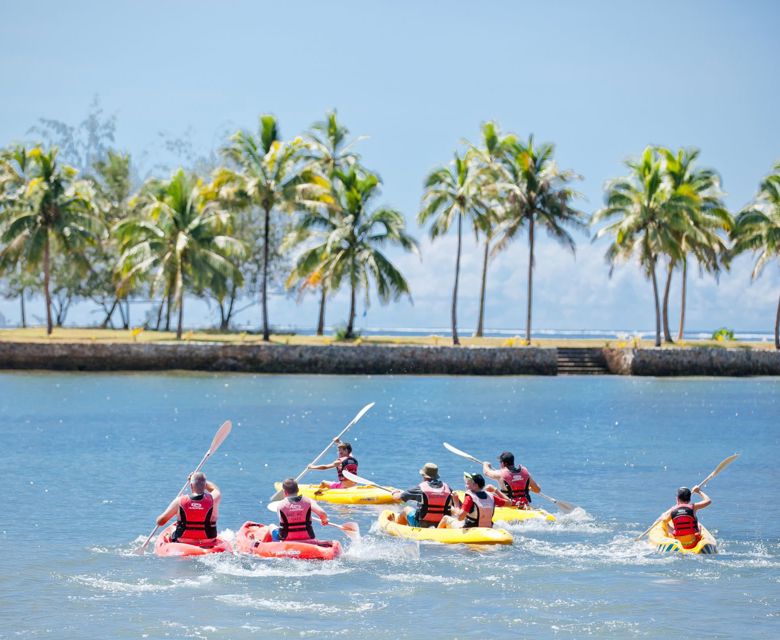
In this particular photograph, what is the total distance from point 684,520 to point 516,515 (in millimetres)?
3733

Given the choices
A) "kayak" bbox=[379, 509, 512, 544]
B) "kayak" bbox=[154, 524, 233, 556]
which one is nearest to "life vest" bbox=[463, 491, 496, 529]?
"kayak" bbox=[379, 509, 512, 544]

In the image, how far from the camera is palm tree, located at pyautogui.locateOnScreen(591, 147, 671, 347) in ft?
210

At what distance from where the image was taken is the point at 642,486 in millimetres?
28844

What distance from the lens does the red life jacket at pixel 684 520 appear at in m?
19.9

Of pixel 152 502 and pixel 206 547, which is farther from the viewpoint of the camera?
pixel 152 502

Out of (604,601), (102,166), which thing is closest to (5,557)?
(604,601)

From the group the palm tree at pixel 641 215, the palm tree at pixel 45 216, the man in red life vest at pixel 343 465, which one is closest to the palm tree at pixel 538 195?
the palm tree at pixel 641 215

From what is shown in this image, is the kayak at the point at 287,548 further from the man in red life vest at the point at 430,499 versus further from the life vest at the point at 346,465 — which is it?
the life vest at the point at 346,465

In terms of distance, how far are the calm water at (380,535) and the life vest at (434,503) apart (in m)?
0.79

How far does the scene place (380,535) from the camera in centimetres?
2188

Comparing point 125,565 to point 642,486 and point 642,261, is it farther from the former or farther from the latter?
point 642,261

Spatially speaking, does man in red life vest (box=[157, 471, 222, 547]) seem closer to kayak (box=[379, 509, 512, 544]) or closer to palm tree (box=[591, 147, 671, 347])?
kayak (box=[379, 509, 512, 544])

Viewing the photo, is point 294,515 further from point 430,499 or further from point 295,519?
point 430,499

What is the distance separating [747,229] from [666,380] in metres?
10.9
